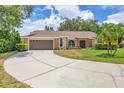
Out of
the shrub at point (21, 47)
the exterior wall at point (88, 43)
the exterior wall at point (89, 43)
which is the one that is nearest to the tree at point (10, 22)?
the shrub at point (21, 47)

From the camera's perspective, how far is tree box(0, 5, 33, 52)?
58.2 feet

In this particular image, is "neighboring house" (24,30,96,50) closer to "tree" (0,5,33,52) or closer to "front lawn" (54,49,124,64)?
"tree" (0,5,33,52)

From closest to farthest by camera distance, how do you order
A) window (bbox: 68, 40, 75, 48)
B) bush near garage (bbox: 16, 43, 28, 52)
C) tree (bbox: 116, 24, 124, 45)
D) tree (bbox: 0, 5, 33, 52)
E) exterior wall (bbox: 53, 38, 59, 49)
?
1. tree (bbox: 116, 24, 124, 45)
2. tree (bbox: 0, 5, 33, 52)
3. bush near garage (bbox: 16, 43, 28, 52)
4. exterior wall (bbox: 53, 38, 59, 49)
5. window (bbox: 68, 40, 75, 48)

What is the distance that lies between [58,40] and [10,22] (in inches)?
374

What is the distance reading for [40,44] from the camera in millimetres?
24781

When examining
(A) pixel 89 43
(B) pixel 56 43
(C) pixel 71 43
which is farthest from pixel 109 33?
(A) pixel 89 43

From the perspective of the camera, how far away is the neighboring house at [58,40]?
24.7 metres

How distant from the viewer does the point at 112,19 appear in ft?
59.9

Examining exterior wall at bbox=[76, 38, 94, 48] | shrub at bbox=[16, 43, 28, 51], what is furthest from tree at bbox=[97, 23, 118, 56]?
exterior wall at bbox=[76, 38, 94, 48]

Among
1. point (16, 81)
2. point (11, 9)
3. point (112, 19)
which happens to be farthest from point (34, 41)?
point (16, 81)

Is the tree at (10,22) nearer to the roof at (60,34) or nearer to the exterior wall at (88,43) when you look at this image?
the roof at (60,34)

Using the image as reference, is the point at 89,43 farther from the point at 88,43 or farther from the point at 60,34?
the point at 60,34

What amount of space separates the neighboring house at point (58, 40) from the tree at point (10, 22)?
3.23 meters
